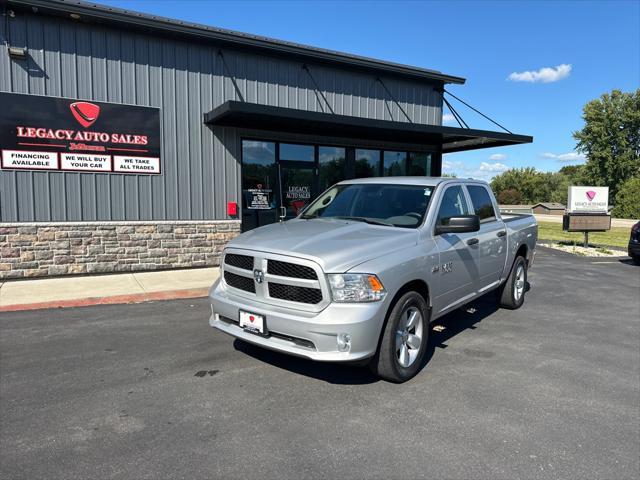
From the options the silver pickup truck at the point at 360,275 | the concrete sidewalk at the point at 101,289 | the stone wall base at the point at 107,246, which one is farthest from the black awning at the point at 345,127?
the silver pickup truck at the point at 360,275

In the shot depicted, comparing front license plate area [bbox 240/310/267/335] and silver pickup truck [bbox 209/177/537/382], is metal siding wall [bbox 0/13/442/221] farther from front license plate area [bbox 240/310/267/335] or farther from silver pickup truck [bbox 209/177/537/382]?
front license plate area [bbox 240/310/267/335]

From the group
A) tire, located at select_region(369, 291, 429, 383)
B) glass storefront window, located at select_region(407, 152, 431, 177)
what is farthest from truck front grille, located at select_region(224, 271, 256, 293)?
glass storefront window, located at select_region(407, 152, 431, 177)

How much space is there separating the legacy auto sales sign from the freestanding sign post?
13345mm

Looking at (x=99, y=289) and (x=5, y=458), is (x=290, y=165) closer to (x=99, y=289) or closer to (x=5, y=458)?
(x=99, y=289)

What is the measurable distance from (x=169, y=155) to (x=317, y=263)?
25.2 ft

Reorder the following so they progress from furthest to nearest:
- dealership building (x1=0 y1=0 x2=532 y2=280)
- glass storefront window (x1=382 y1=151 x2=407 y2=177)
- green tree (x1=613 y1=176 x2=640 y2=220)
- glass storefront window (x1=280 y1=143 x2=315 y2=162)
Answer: green tree (x1=613 y1=176 x2=640 y2=220) → glass storefront window (x1=382 y1=151 x2=407 y2=177) → glass storefront window (x1=280 y1=143 x2=315 y2=162) → dealership building (x1=0 y1=0 x2=532 y2=280)

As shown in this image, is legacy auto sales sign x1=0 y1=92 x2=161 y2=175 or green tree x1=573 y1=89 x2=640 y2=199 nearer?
legacy auto sales sign x1=0 y1=92 x2=161 y2=175

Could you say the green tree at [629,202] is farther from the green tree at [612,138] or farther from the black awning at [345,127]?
the black awning at [345,127]

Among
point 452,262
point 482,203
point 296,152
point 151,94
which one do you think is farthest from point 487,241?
point 151,94

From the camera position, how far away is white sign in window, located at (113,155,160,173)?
9.78 m

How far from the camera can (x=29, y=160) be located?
900 centimetres

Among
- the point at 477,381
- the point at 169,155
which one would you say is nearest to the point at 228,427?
the point at 477,381

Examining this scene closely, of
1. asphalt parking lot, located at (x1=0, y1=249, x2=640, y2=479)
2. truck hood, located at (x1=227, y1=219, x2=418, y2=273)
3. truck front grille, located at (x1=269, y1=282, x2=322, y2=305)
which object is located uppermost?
truck hood, located at (x1=227, y1=219, x2=418, y2=273)

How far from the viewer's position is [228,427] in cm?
338
